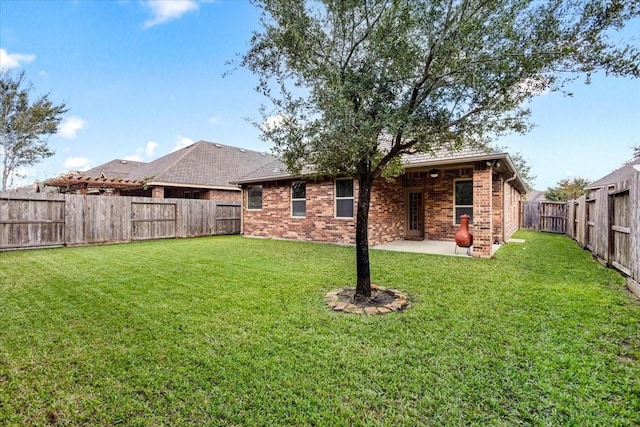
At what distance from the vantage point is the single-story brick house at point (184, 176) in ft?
50.0

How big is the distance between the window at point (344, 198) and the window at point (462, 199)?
3763 mm

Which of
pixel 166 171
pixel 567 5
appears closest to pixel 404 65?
pixel 567 5

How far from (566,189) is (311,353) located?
106 feet

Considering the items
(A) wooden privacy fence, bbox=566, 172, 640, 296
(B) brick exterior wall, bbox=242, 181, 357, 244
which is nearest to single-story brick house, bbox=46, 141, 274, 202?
(B) brick exterior wall, bbox=242, 181, 357, 244

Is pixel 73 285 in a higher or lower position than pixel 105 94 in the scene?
lower

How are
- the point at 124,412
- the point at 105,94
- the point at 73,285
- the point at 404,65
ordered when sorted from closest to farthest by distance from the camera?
1. the point at 124,412
2. the point at 404,65
3. the point at 73,285
4. the point at 105,94

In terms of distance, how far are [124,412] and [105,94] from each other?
1726 cm

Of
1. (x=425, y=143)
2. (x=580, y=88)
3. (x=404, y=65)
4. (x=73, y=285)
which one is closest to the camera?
(x=580, y=88)

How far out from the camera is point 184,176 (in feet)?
55.0

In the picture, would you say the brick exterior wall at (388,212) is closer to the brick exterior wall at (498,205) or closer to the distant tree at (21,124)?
the brick exterior wall at (498,205)

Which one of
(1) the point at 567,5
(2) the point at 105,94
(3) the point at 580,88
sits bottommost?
(3) the point at 580,88

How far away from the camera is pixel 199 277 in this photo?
19.9 ft

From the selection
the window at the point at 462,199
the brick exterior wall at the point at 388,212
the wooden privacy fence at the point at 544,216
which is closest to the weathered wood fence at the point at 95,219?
the brick exterior wall at the point at 388,212

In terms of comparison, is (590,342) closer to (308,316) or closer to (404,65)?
(308,316)
